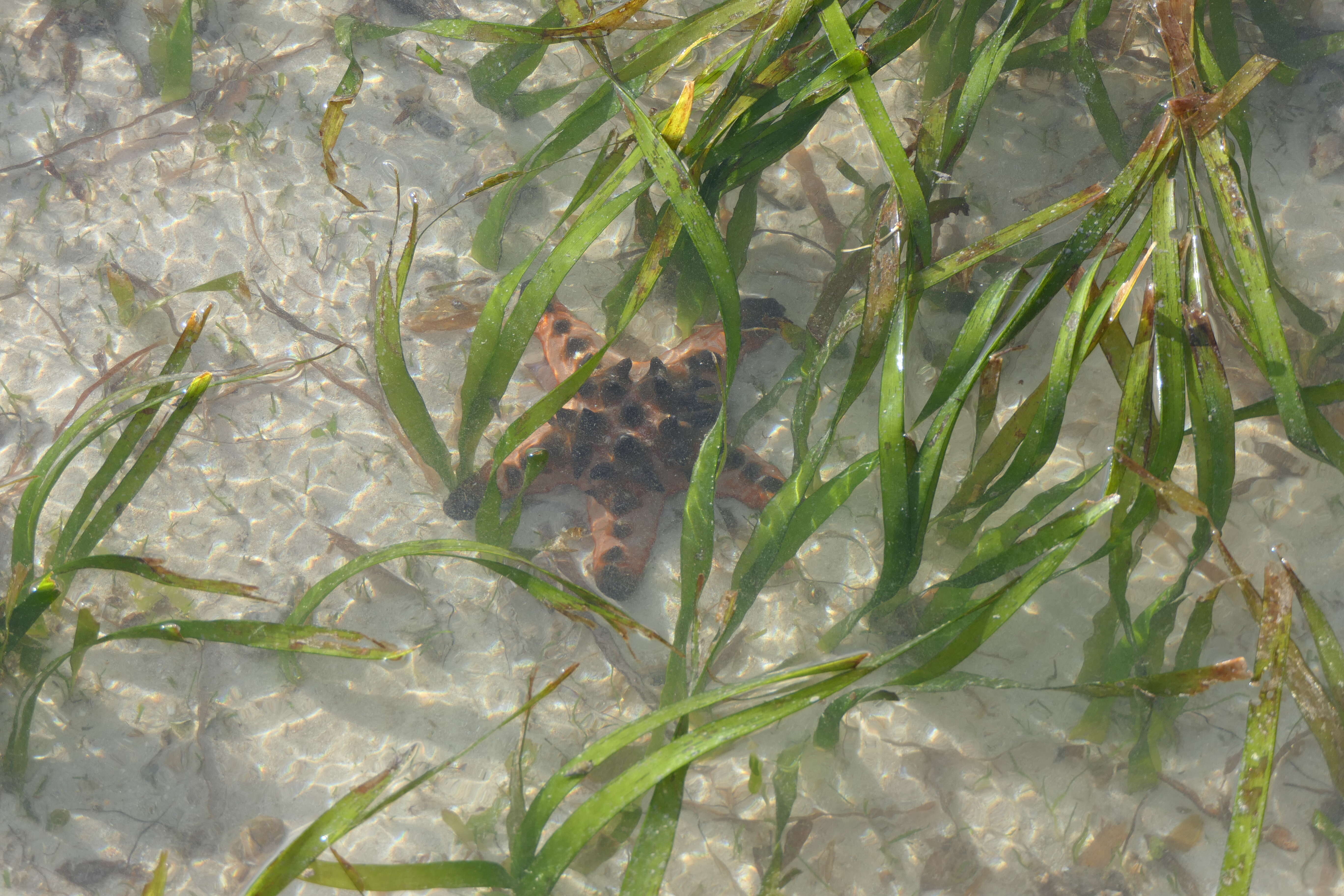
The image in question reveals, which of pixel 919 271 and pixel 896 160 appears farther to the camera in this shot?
pixel 919 271

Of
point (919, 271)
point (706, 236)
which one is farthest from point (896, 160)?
point (706, 236)

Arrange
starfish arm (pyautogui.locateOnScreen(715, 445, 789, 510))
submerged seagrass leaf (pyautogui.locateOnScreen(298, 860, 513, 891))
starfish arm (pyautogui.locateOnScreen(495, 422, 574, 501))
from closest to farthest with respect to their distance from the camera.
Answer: submerged seagrass leaf (pyautogui.locateOnScreen(298, 860, 513, 891)) → starfish arm (pyautogui.locateOnScreen(495, 422, 574, 501)) → starfish arm (pyautogui.locateOnScreen(715, 445, 789, 510))

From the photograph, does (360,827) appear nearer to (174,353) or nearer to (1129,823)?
(174,353)

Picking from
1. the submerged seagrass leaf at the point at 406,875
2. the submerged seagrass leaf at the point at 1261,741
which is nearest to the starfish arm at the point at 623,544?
the submerged seagrass leaf at the point at 406,875

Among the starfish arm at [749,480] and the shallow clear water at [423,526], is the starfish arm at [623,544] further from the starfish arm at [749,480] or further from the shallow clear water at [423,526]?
the starfish arm at [749,480]

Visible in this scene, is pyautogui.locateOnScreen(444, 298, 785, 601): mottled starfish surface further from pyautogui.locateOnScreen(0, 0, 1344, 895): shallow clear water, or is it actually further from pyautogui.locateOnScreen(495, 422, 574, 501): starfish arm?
pyautogui.locateOnScreen(0, 0, 1344, 895): shallow clear water

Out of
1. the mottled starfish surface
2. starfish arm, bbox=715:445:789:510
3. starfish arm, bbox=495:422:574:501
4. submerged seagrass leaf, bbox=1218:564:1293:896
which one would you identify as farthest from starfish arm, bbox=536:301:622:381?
submerged seagrass leaf, bbox=1218:564:1293:896

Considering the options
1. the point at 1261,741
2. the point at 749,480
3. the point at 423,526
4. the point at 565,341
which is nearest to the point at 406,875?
the point at 423,526
